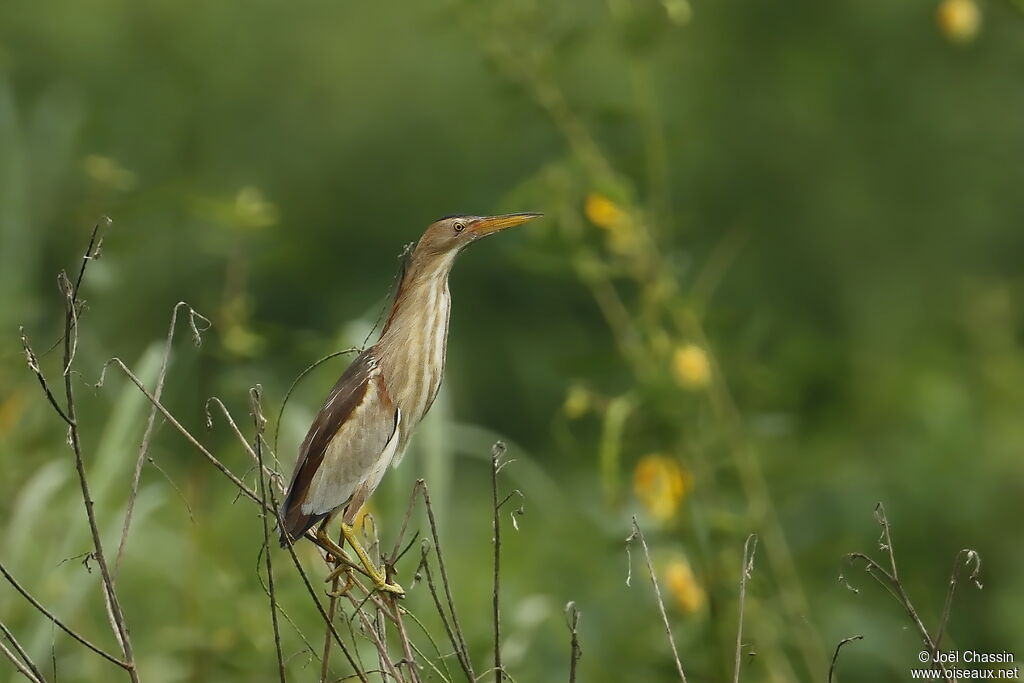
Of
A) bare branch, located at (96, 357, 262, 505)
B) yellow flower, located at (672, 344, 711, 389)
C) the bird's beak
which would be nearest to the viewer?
bare branch, located at (96, 357, 262, 505)

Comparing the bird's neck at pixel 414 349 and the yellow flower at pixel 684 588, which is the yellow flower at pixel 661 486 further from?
the bird's neck at pixel 414 349

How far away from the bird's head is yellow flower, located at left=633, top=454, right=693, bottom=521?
3.01 ft

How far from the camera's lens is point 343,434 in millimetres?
2666

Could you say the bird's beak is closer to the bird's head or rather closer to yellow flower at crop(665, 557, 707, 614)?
the bird's head

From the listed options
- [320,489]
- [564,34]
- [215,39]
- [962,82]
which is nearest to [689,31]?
[962,82]

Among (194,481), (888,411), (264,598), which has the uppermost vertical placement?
(194,481)

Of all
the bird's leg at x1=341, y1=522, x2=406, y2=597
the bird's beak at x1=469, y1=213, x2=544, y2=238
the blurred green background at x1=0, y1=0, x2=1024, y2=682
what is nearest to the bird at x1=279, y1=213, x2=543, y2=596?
the bird's leg at x1=341, y1=522, x2=406, y2=597

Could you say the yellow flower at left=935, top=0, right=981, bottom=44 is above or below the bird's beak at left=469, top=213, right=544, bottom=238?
above

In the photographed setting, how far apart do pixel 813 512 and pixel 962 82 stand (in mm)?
5355

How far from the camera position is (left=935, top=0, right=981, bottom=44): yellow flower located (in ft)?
12.2

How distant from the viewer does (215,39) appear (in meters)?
10.2

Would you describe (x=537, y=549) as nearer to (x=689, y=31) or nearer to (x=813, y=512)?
(x=813, y=512)

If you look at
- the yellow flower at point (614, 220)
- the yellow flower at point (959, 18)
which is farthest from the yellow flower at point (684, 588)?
the yellow flower at point (959, 18)

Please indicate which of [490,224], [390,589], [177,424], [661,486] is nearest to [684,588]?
[661,486]
